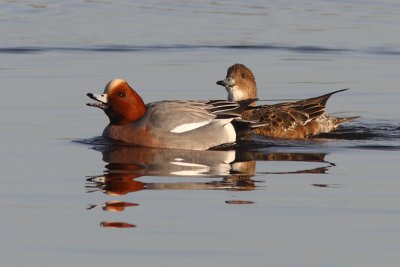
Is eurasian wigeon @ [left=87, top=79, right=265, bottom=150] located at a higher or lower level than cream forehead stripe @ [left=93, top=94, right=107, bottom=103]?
lower

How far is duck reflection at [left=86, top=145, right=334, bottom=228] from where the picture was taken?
10305mm

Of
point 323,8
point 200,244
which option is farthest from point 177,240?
point 323,8

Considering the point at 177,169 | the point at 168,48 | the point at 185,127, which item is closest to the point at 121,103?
the point at 185,127

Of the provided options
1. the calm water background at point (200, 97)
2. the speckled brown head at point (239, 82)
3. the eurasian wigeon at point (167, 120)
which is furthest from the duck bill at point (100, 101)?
the speckled brown head at point (239, 82)

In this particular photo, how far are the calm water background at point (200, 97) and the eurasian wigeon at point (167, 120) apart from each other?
47cm

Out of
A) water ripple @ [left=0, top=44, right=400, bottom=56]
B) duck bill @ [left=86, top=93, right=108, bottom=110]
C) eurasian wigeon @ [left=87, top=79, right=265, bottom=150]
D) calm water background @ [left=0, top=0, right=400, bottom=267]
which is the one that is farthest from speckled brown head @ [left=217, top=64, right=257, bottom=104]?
water ripple @ [left=0, top=44, right=400, bottom=56]

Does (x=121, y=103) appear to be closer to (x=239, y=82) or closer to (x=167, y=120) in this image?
(x=167, y=120)

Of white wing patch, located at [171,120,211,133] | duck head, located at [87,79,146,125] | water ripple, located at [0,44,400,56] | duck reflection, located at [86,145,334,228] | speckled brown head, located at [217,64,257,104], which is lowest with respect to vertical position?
duck reflection, located at [86,145,334,228]

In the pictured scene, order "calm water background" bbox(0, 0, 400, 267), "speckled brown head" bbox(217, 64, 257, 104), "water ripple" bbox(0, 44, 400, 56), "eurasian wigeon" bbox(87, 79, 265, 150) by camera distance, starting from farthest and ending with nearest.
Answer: "water ripple" bbox(0, 44, 400, 56) → "speckled brown head" bbox(217, 64, 257, 104) → "eurasian wigeon" bbox(87, 79, 265, 150) → "calm water background" bbox(0, 0, 400, 267)

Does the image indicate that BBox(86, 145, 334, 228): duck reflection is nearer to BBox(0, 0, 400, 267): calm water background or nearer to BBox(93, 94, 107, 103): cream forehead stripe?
BBox(0, 0, 400, 267): calm water background

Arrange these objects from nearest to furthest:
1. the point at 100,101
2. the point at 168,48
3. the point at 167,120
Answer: the point at 167,120, the point at 100,101, the point at 168,48

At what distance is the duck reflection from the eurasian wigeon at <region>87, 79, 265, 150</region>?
0.42 feet

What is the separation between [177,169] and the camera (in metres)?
11.4

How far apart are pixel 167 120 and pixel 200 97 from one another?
9.81ft
